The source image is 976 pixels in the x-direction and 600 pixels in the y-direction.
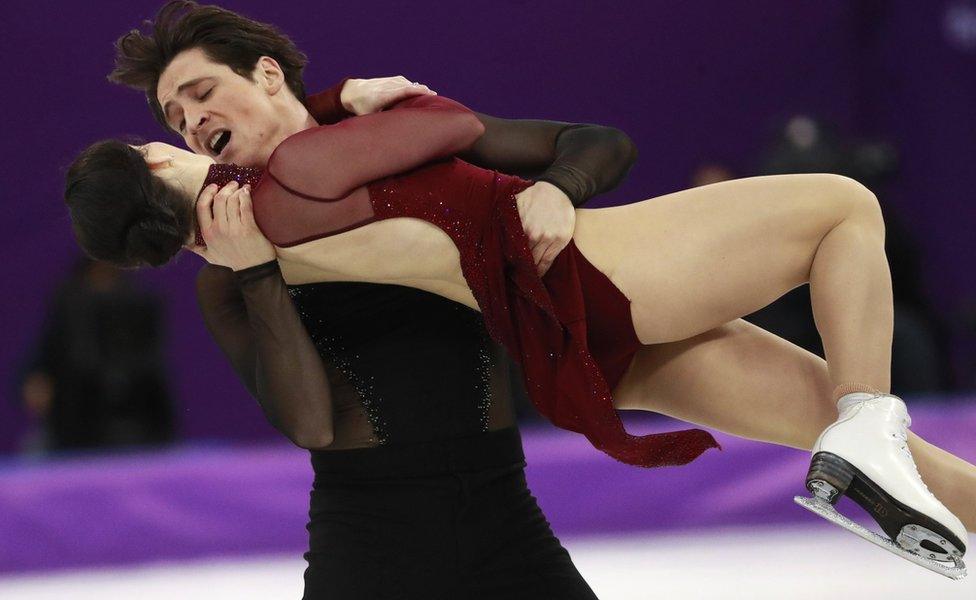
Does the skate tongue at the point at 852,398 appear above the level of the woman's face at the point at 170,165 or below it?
below

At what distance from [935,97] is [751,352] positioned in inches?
218

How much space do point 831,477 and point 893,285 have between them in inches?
154

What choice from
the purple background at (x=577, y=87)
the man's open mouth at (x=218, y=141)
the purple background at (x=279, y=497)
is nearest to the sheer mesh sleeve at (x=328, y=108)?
the man's open mouth at (x=218, y=141)

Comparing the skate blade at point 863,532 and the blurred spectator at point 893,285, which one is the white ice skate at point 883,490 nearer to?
the skate blade at point 863,532

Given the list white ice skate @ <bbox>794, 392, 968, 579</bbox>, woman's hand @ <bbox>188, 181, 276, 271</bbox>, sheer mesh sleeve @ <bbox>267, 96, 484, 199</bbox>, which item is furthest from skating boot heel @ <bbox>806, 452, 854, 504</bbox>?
woman's hand @ <bbox>188, 181, 276, 271</bbox>

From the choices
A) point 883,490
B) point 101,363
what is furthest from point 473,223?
point 101,363

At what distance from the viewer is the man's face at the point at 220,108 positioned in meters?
2.59

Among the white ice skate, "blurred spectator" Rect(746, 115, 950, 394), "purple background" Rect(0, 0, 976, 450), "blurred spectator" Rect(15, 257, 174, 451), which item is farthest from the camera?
"purple background" Rect(0, 0, 976, 450)

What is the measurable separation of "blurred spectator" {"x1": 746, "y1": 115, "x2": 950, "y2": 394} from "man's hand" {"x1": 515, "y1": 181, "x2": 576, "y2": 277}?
320 cm

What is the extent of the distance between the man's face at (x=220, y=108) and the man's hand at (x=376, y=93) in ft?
0.50

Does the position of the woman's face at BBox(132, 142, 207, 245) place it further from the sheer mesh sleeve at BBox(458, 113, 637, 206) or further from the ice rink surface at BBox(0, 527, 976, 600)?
the ice rink surface at BBox(0, 527, 976, 600)

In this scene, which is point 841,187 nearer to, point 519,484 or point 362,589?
point 519,484

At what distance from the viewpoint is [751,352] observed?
2.56 metres

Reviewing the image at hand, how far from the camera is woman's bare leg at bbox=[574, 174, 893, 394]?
2.28 metres
